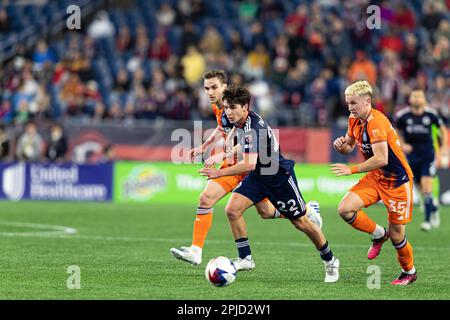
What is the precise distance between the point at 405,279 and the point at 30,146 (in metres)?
15.6

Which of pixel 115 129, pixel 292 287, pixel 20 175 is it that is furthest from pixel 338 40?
pixel 292 287

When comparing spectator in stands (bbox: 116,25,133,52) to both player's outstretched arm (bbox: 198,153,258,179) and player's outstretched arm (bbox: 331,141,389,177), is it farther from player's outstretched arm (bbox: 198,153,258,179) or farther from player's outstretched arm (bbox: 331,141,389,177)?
player's outstretched arm (bbox: 331,141,389,177)

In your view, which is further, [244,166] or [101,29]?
[101,29]

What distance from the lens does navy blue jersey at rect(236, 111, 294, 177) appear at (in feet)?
37.6

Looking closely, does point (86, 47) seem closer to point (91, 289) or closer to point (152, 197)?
point (152, 197)

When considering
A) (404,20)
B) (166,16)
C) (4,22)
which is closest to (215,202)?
(404,20)

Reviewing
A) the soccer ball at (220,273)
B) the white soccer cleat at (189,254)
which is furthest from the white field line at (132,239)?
the soccer ball at (220,273)

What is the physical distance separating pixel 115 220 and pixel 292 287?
9.59m

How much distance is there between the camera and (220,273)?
1075cm

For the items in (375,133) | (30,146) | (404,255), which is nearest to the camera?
(375,133)

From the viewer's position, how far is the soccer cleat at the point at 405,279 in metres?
11.3

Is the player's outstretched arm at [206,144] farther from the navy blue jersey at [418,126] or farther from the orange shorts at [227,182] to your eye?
the navy blue jersey at [418,126]

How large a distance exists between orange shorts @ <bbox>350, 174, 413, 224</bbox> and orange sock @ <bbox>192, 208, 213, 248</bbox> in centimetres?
177

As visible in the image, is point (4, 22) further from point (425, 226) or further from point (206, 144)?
point (206, 144)
